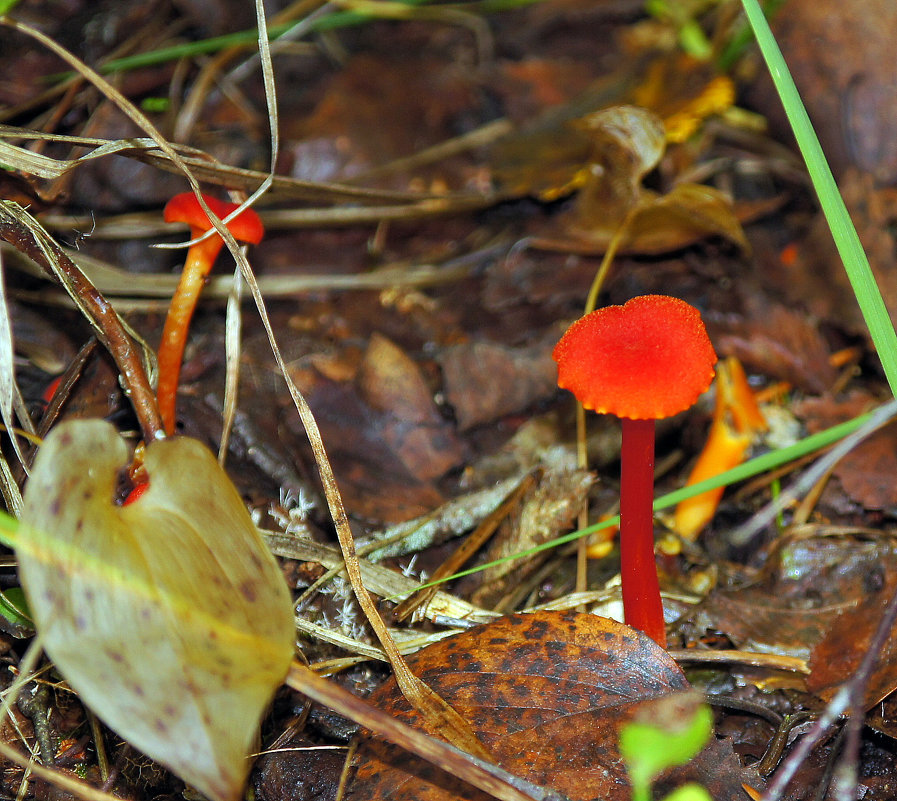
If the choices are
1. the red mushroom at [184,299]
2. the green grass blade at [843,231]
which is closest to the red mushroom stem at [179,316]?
the red mushroom at [184,299]

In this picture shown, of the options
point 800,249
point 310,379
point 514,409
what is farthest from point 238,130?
point 800,249

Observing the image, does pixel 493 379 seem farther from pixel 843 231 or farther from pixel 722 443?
pixel 843 231

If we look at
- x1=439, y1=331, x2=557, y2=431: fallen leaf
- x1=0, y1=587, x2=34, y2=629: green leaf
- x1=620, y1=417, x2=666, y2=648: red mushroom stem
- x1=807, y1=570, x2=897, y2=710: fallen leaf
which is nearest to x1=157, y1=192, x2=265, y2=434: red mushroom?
x1=0, y1=587, x2=34, y2=629: green leaf

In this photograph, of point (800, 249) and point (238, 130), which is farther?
point (238, 130)

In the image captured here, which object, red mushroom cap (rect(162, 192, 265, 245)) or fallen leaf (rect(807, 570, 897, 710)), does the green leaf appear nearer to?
red mushroom cap (rect(162, 192, 265, 245))

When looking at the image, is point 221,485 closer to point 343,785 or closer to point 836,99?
point 343,785
